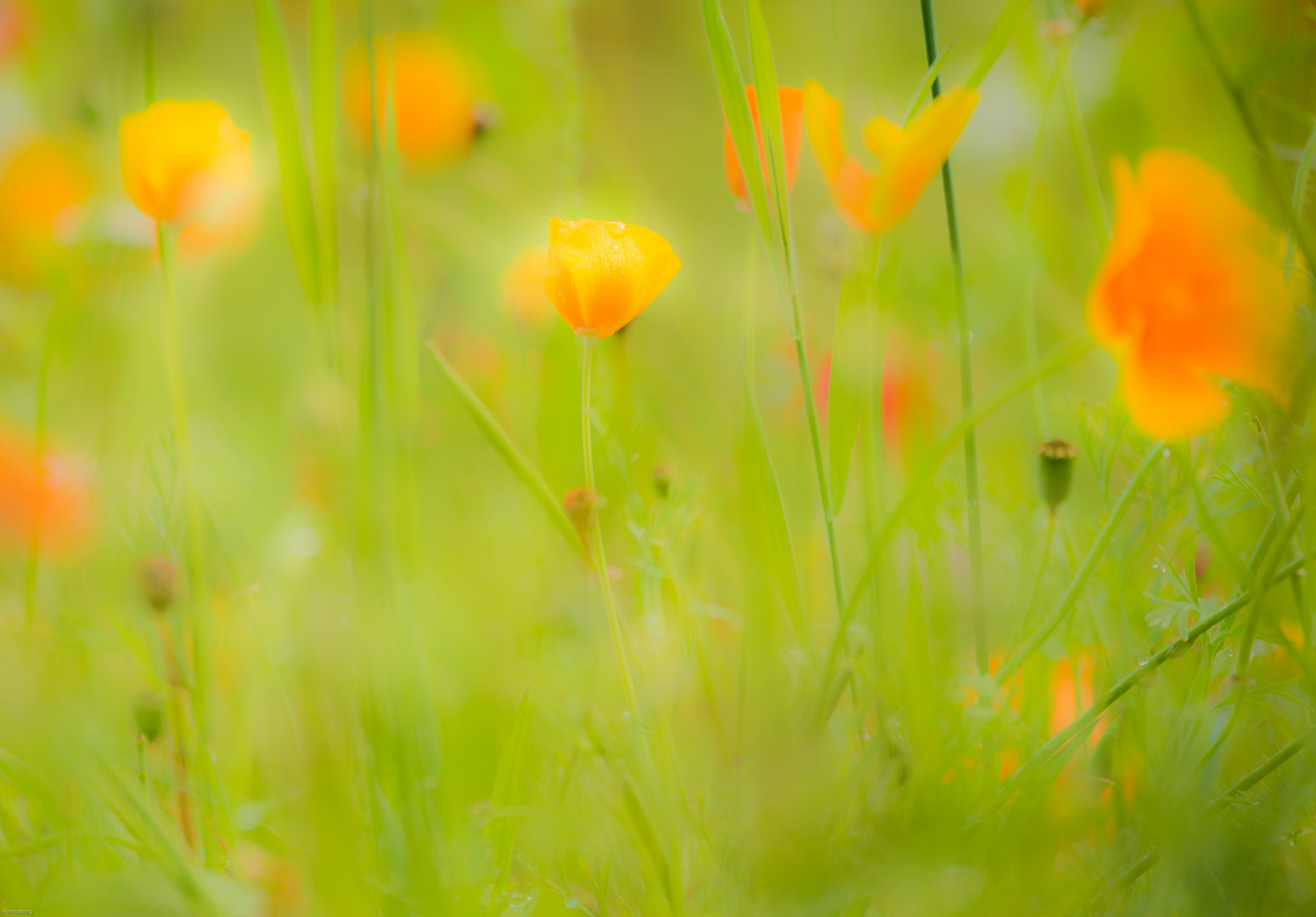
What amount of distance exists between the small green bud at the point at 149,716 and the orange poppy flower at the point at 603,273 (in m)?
0.22

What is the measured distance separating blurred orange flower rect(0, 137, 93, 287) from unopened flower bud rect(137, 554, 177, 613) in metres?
0.35

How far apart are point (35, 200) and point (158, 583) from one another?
16.8 inches

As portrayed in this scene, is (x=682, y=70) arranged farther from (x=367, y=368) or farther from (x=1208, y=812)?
(x=1208, y=812)

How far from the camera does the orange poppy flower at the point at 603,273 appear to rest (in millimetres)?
274

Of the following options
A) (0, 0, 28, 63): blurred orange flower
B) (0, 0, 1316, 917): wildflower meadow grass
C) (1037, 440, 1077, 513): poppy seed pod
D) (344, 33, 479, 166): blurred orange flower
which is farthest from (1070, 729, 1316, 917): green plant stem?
(0, 0, 28, 63): blurred orange flower

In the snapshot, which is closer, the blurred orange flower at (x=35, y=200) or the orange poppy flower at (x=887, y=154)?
the orange poppy flower at (x=887, y=154)

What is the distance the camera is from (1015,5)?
0.25m

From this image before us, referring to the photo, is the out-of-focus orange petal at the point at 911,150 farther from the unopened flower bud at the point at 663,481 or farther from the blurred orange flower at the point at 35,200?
the blurred orange flower at the point at 35,200

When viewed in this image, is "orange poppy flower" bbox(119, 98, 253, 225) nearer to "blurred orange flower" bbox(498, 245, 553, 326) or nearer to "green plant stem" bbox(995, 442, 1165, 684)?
"blurred orange flower" bbox(498, 245, 553, 326)

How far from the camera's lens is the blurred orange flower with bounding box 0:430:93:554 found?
0.40 m

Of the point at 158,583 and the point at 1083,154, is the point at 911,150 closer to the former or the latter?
the point at 1083,154

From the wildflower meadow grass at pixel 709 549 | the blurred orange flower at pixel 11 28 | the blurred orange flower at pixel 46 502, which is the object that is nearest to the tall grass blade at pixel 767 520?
the wildflower meadow grass at pixel 709 549

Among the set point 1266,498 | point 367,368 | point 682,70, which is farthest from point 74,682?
point 682,70

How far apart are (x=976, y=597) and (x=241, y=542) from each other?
1.35 feet
